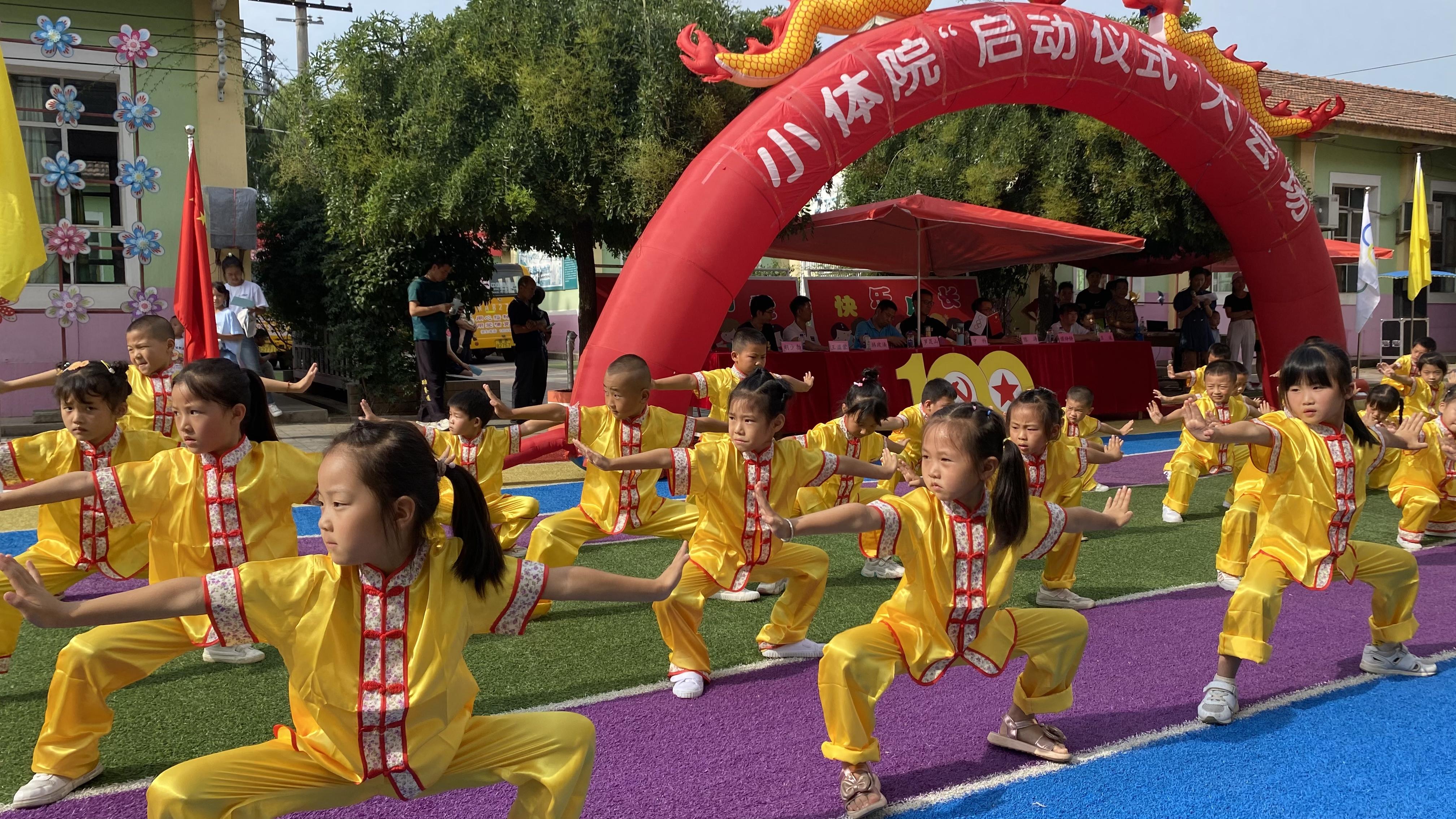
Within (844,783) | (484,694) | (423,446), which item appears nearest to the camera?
(423,446)

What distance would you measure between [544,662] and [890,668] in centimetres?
202

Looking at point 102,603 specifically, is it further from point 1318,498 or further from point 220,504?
point 1318,498

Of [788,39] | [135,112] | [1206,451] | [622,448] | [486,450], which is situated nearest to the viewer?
[622,448]

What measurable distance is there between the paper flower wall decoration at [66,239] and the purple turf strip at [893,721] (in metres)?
8.34

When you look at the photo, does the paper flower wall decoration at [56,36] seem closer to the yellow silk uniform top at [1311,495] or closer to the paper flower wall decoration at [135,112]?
the paper flower wall decoration at [135,112]

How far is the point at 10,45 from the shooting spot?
1178 cm

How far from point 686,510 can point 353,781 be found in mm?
3068

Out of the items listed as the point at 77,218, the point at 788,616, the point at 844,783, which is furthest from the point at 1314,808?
the point at 77,218

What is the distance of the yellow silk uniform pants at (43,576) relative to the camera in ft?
14.3

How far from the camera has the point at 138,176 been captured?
416 inches

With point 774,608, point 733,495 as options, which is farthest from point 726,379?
point 733,495

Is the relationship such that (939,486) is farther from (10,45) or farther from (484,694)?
(10,45)

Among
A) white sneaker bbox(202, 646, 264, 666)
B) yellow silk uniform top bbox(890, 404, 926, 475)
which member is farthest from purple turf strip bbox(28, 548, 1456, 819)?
yellow silk uniform top bbox(890, 404, 926, 475)

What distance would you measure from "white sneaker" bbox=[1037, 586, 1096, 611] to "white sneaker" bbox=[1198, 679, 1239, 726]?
1.61 m
